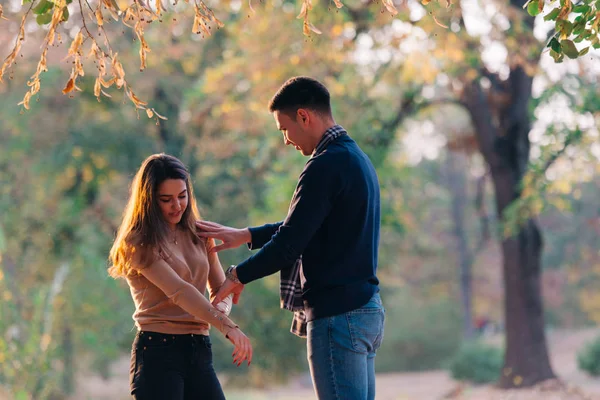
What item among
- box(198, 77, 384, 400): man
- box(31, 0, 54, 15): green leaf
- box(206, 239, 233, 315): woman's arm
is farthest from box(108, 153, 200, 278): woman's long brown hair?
box(31, 0, 54, 15): green leaf

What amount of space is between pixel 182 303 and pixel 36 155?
51.2ft

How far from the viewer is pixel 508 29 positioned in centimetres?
1109

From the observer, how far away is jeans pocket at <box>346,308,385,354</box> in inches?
135

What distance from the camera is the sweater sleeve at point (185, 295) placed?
11.8 ft

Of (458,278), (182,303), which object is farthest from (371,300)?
(458,278)

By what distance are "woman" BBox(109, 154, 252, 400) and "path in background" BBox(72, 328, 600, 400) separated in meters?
8.37

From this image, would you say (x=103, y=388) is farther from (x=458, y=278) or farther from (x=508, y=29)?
(x=508, y=29)

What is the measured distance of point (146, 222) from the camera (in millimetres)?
3734

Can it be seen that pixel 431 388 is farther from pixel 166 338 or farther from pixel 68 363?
pixel 166 338

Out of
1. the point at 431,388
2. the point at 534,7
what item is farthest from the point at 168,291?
the point at 431,388

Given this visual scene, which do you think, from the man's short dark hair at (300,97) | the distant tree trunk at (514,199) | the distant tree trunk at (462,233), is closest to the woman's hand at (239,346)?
the man's short dark hair at (300,97)

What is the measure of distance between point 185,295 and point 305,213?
61 centimetres

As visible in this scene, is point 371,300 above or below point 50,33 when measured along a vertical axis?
below

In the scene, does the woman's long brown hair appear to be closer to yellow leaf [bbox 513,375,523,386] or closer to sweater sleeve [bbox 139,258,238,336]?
sweater sleeve [bbox 139,258,238,336]
